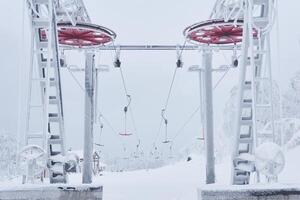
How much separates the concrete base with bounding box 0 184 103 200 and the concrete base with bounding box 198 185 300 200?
1715mm

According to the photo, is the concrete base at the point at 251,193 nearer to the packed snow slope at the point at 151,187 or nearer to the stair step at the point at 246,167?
the stair step at the point at 246,167

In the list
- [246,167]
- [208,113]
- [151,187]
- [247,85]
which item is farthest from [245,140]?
[151,187]

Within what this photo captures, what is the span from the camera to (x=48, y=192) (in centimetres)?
550

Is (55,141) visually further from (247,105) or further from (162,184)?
(162,184)

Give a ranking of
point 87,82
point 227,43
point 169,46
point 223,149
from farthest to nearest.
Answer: point 223,149 < point 87,82 < point 169,46 < point 227,43

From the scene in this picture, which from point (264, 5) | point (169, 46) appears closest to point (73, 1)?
point (264, 5)

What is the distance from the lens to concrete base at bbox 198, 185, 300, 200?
16.5ft

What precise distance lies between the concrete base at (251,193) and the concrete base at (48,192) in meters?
1.71

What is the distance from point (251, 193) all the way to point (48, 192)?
2.52 meters

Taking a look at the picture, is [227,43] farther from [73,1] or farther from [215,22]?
[73,1]

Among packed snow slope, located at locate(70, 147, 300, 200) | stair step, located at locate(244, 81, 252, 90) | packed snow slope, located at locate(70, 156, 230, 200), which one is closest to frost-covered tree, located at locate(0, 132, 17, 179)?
packed snow slope, located at locate(70, 147, 300, 200)

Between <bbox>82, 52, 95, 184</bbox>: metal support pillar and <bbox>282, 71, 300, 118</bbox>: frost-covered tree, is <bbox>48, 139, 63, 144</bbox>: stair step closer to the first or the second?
<bbox>82, 52, 95, 184</bbox>: metal support pillar

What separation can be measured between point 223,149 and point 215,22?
61.4 metres

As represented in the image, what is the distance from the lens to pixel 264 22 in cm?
669
